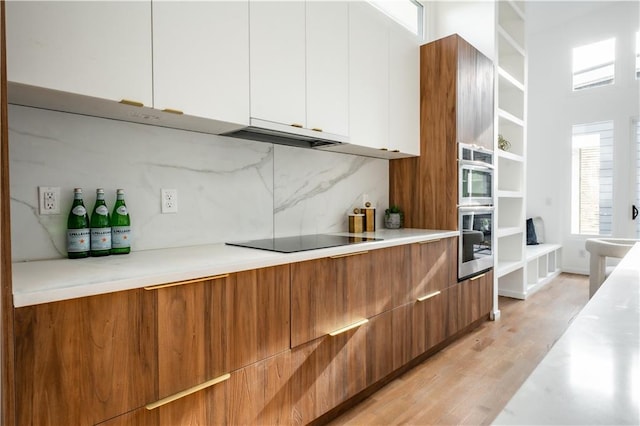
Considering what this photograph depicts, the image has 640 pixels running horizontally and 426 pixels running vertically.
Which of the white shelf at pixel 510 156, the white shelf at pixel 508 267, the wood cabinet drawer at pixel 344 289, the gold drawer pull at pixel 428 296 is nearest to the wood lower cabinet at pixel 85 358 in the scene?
the wood cabinet drawer at pixel 344 289

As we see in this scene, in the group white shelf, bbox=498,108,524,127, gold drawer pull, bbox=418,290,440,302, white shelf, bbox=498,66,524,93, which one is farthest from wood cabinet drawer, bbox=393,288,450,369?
white shelf, bbox=498,66,524,93

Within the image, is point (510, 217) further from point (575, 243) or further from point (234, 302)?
point (234, 302)

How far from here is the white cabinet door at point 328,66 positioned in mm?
2029

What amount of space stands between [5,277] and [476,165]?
302cm

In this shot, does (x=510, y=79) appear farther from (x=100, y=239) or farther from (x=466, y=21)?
(x=100, y=239)

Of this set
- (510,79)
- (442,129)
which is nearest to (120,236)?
(442,129)

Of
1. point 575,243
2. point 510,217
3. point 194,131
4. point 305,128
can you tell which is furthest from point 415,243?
point 575,243

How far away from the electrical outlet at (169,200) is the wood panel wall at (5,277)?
885mm

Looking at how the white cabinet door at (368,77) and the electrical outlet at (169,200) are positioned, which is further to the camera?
the white cabinet door at (368,77)

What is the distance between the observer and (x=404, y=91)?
9.10 ft

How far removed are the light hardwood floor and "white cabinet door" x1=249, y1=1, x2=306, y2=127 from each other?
1609 millimetres

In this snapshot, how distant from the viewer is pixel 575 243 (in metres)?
5.27

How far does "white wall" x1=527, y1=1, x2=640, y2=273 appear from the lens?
485 cm

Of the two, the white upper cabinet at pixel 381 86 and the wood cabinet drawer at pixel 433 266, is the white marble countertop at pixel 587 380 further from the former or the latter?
the white upper cabinet at pixel 381 86
